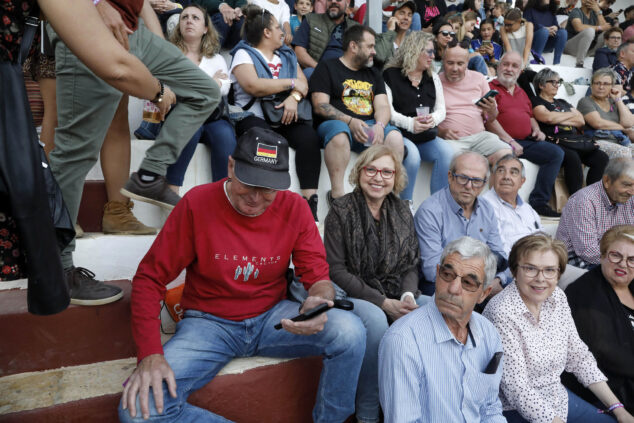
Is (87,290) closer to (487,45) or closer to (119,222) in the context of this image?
(119,222)

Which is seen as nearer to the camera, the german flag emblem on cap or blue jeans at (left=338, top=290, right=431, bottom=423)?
the german flag emblem on cap

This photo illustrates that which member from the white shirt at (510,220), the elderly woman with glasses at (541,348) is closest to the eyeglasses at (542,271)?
the elderly woman with glasses at (541,348)

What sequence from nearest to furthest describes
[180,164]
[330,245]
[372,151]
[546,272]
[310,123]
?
[546,272]
[330,245]
[372,151]
[180,164]
[310,123]

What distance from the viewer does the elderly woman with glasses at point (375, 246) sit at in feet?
7.70

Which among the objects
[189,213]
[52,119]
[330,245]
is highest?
[52,119]

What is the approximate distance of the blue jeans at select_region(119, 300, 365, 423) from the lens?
1751 millimetres

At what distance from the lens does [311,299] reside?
1.85m

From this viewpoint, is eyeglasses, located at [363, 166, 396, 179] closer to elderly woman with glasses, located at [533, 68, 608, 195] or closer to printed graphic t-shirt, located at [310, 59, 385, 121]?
printed graphic t-shirt, located at [310, 59, 385, 121]

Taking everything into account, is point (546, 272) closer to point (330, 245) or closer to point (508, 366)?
point (508, 366)

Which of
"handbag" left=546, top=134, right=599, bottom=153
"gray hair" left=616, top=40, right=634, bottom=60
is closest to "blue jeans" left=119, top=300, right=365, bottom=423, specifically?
"handbag" left=546, top=134, right=599, bottom=153

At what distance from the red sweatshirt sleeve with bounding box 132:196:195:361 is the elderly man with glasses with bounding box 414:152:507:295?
4.89 feet

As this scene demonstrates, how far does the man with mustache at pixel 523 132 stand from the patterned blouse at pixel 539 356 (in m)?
2.53

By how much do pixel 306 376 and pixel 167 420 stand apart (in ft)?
2.16

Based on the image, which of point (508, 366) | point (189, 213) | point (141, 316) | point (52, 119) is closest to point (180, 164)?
point (52, 119)
